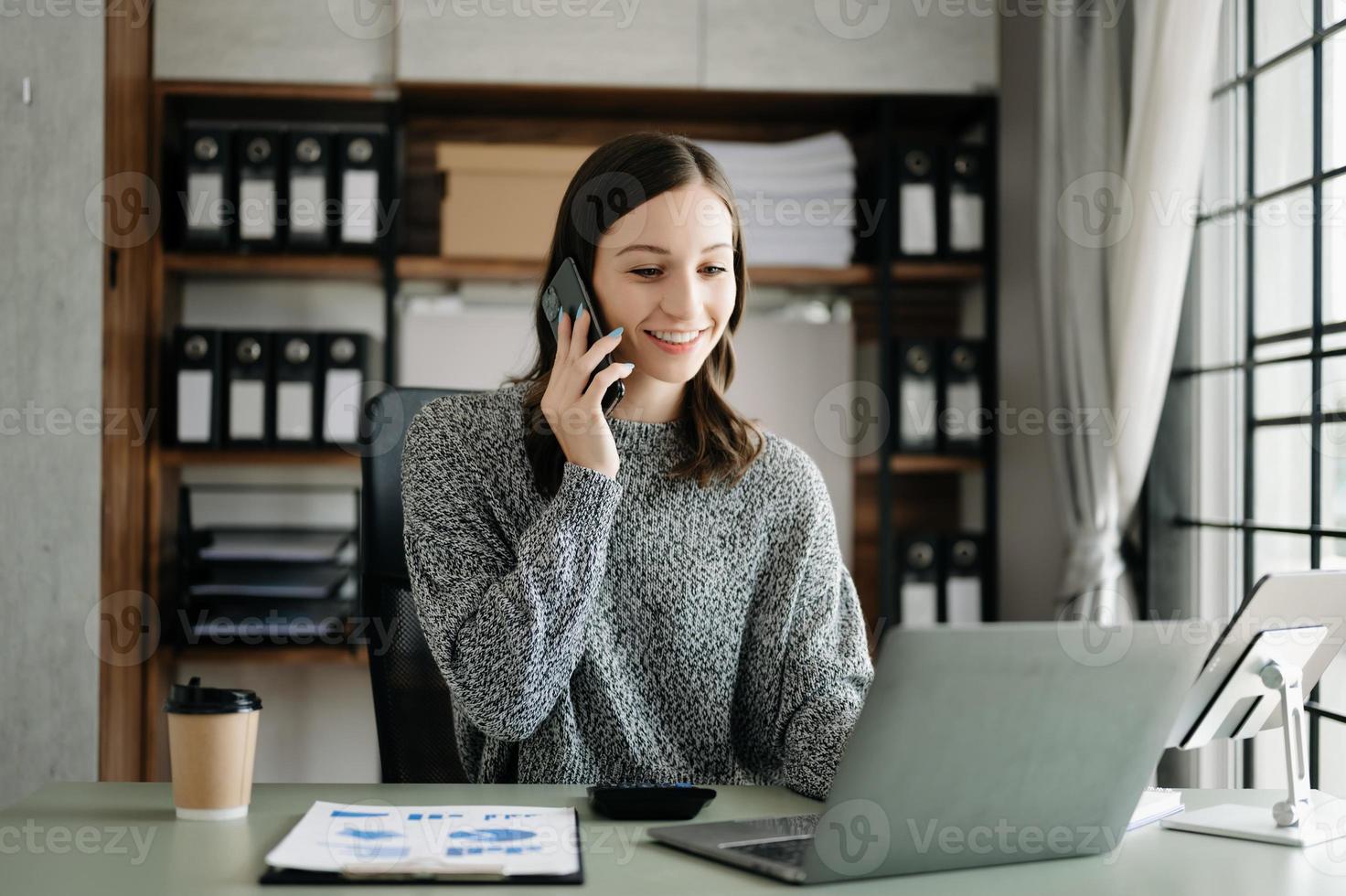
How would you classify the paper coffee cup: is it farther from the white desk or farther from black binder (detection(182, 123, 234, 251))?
black binder (detection(182, 123, 234, 251))

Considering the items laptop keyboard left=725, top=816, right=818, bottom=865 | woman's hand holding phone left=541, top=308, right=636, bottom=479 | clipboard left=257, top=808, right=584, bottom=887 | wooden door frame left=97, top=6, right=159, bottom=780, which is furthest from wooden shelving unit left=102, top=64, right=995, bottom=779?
clipboard left=257, top=808, right=584, bottom=887

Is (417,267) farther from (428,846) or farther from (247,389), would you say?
(428,846)

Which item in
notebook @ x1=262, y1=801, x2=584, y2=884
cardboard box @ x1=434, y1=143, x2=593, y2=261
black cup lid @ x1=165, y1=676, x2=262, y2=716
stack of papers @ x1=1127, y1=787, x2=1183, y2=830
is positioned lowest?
stack of papers @ x1=1127, y1=787, x2=1183, y2=830

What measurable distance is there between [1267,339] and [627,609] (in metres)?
1.28

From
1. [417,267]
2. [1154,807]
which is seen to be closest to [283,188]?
[417,267]

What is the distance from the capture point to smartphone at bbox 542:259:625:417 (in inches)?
53.1

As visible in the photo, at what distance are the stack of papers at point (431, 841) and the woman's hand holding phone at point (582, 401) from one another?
0.41 meters

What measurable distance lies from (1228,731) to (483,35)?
2088 millimetres

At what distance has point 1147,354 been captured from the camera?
215 centimetres

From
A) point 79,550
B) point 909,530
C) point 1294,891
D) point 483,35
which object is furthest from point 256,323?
point 1294,891

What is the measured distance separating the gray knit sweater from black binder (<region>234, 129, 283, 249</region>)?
1.33m

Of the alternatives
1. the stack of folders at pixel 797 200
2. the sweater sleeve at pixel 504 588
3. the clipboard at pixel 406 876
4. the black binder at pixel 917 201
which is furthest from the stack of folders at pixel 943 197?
the clipboard at pixel 406 876

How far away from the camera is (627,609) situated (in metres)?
1.38

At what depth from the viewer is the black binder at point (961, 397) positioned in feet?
8.81
